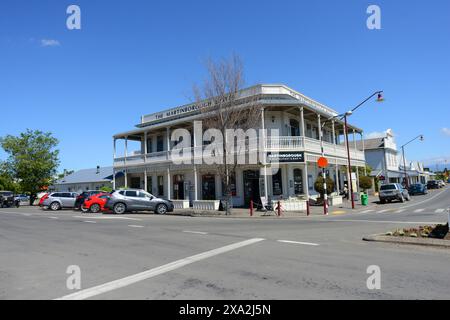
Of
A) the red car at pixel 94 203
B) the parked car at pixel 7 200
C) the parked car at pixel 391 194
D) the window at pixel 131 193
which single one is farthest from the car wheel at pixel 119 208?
the parked car at pixel 7 200

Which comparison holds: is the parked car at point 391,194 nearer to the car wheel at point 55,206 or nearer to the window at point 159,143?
the window at point 159,143

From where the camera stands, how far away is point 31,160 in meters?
44.0

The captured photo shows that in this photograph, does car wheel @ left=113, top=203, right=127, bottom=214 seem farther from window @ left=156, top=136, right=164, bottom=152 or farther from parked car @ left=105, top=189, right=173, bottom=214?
window @ left=156, top=136, right=164, bottom=152

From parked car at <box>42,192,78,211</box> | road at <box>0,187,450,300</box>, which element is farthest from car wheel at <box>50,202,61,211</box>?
road at <box>0,187,450,300</box>

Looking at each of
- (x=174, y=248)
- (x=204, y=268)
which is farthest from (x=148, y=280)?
(x=174, y=248)

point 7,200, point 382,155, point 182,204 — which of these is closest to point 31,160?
point 7,200

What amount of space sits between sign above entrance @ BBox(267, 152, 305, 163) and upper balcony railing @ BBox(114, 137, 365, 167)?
0.40m

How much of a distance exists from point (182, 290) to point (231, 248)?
3.89 metres

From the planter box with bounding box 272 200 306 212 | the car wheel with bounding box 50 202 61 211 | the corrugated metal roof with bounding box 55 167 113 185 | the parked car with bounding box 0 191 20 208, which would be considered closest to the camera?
the planter box with bounding box 272 200 306 212

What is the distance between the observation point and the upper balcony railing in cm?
2473

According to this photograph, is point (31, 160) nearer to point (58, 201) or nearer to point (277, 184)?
point (58, 201)

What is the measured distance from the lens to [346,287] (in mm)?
5477

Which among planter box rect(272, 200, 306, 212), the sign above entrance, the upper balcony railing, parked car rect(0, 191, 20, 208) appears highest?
the upper balcony railing

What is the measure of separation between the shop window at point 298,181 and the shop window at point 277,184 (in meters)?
1.37
